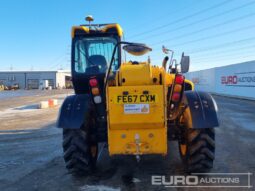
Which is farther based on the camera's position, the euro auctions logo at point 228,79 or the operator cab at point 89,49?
the euro auctions logo at point 228,79

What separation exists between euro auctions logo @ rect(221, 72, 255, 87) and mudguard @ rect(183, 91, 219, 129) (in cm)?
2061

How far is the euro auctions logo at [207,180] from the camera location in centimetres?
482

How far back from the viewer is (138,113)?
4.74 metres

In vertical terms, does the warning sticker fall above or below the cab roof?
below

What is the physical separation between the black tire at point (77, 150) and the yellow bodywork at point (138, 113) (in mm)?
595

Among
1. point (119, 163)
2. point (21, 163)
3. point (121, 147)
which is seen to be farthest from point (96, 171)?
point (21, 163)

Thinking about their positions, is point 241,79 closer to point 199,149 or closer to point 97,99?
point 199,149

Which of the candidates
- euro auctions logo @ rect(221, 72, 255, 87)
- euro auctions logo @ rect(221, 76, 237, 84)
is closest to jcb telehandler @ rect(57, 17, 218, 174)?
euro auctions logo @ rect(221, 72, 255, 87)

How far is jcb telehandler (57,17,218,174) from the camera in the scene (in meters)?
4.75

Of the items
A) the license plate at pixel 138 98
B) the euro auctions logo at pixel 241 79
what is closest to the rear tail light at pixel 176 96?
the license plate at pixel 138 98

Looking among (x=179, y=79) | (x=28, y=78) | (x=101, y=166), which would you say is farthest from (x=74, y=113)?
(x=28, y=78)

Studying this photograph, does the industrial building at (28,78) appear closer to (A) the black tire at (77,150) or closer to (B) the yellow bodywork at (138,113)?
Answer: (A) the black tire at (77,150)

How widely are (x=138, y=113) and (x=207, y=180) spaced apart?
5.44ft

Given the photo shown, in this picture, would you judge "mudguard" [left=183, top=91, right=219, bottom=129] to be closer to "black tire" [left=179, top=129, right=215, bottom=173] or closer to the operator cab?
"black tire" [left=179, top=129, right=215, bottom=173]
